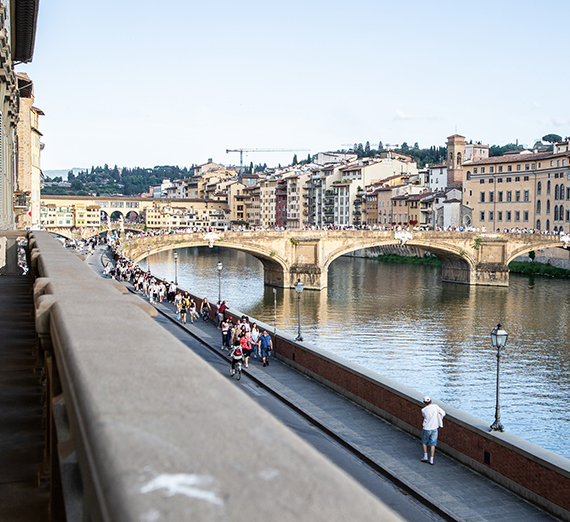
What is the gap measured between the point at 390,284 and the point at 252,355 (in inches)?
1318

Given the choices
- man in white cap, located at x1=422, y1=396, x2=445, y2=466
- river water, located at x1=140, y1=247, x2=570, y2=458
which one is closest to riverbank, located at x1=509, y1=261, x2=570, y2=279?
river water, located at x1=140, y1=247, x2=570, y2=458

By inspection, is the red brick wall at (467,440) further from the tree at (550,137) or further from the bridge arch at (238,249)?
the tree at (550,137)

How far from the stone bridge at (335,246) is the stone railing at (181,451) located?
4280 cm

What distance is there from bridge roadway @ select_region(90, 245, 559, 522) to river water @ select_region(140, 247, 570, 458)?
5.24m

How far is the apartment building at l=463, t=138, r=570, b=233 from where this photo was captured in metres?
63.3

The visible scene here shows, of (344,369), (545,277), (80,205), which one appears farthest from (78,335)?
(80,205)

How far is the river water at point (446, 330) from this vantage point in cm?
1923

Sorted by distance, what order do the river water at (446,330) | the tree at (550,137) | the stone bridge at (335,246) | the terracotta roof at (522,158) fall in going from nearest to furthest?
the river water at (446,330) → the stone bridge at (335,246) → the terracotta roof at (522,158) → the tree at (550,137)

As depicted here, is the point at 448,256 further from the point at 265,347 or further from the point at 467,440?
the point at 467,440

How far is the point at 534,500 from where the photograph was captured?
9242 millimetres

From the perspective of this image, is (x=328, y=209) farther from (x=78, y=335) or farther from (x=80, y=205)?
(x=78, y=335)

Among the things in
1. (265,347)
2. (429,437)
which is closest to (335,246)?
(265,347)

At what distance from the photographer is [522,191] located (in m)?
68.0

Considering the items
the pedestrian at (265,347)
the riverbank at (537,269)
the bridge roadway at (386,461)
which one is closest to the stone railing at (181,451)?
the bridge roadway at (386,461)
